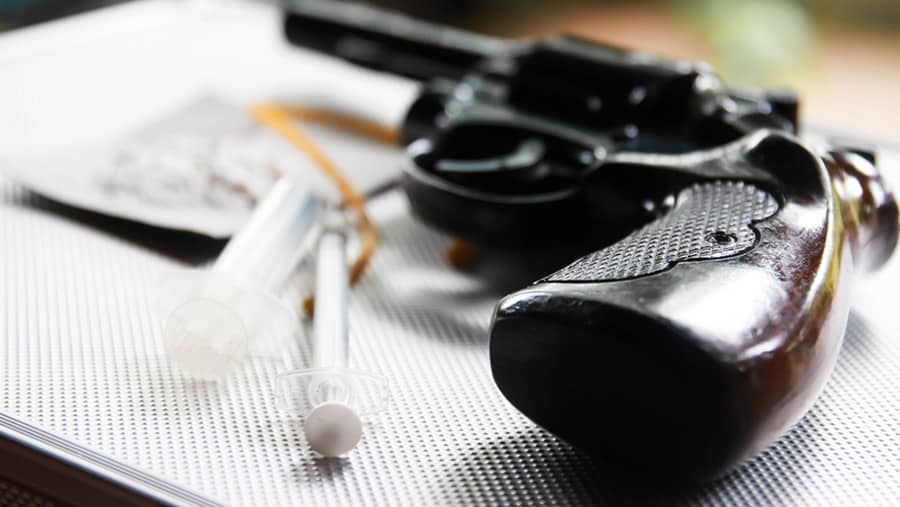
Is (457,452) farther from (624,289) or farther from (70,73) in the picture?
(70,73)

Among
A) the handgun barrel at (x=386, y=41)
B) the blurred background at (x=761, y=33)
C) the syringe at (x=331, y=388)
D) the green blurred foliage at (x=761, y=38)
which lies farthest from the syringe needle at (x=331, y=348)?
the green blurred foliage at (x=761, y=38)

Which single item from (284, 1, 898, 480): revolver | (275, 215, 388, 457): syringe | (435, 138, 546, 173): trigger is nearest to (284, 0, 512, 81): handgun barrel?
(284, 1, 898, 480): revolver

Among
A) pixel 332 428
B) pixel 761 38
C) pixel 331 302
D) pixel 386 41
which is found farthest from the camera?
pixel 761 38

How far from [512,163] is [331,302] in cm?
13

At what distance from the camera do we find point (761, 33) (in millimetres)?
1677

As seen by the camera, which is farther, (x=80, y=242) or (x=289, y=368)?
(x=80, y=242)

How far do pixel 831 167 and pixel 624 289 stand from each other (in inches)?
6.1

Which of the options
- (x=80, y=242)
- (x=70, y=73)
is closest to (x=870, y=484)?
(x=80, y=242)

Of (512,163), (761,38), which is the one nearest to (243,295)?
→ (512,163)

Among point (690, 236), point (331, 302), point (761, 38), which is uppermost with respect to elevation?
point (690, 236)

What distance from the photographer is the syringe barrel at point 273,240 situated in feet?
1.55

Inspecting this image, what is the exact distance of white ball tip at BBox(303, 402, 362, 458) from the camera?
36cm

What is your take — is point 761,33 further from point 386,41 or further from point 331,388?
point 331,388

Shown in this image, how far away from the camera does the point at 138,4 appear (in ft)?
3.24
